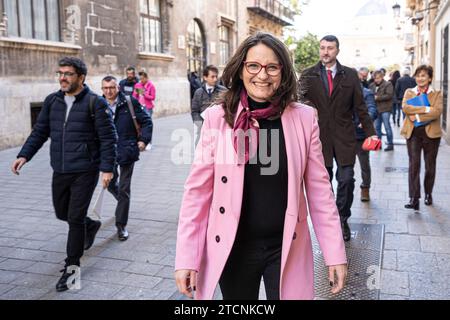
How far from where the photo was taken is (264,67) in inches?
97.3

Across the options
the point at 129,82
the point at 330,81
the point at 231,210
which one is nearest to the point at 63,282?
the point at 231,210

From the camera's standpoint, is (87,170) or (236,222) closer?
(236,222)

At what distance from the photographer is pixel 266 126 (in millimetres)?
2547

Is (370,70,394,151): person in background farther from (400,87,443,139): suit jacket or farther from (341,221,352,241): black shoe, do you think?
(341,221,352,241): black shoe

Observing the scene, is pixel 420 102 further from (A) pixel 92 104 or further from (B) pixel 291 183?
(B) pixel 291 183

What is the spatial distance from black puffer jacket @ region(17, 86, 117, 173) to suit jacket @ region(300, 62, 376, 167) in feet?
6.44

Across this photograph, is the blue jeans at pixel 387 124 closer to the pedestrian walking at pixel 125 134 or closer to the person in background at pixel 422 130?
the person in background at pixel 422 130

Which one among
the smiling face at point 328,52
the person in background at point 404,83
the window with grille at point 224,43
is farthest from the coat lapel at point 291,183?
the window with grille at point 224,43

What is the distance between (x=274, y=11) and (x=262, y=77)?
34586 millimetres

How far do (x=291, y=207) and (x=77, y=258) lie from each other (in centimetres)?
264

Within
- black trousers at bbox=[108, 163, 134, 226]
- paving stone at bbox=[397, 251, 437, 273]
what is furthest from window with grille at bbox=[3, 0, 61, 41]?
paving stone at bbox=[397, 251, 437, 273]

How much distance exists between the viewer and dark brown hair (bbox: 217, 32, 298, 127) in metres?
2.49
